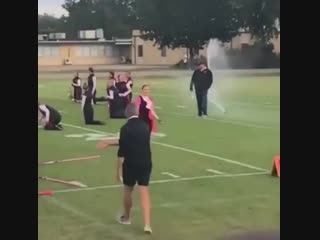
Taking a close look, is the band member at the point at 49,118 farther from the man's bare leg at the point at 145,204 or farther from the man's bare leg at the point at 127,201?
the man's bare leg at the point at 145,204

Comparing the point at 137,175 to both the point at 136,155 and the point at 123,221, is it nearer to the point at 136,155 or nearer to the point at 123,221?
the point at 136,155

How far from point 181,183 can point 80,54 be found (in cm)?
8138

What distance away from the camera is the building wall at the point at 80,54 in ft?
290

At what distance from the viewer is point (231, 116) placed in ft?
76.3

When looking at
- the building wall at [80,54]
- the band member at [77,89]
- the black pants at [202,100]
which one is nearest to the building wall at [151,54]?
the building wall at [80,54]

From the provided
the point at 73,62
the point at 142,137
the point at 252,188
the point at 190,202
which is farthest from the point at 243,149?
the point at 73,62

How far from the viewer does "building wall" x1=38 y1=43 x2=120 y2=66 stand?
290 feet

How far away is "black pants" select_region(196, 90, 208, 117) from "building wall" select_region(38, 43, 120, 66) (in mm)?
64346

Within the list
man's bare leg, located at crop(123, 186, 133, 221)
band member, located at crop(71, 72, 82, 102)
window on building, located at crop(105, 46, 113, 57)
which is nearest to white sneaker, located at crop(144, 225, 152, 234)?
man's bare leg, located at crop(123, 186, 133, 221)

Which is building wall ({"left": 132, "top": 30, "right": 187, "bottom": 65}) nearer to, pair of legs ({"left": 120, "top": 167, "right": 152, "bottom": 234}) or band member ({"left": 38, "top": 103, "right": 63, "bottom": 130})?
band member ({"left": 38, "top": 103, "right": 63, "bottom": 130})

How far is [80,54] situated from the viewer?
3600 inches

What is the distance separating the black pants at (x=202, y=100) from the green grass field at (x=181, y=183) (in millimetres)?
673
